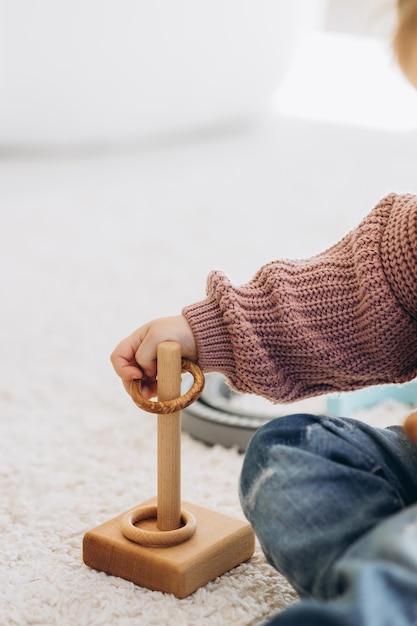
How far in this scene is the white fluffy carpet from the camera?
2.31 ft

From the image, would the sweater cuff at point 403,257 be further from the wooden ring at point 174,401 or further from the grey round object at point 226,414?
the grey round object at point 226,414

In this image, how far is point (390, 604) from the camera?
461 millimetres

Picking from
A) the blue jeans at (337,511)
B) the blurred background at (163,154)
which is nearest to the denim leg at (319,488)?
the blue jeans at (337,511)

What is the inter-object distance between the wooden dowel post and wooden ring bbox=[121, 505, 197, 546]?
0.01m

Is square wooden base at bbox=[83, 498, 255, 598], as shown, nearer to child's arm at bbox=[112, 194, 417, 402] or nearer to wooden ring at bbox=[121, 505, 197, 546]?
wooden ring at bbox=[121, 505, 197, 546]

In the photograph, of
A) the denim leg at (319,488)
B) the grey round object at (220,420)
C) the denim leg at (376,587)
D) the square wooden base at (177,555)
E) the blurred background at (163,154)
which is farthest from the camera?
the blurred background at (163,154)

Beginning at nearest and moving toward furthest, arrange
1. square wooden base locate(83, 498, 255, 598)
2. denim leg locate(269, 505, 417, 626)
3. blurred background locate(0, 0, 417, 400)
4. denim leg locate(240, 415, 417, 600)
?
denim leg locate(269, 505, 417, 626) → denim leg locate(240, 415, 417, 600) → square wooden base locate(83, 498, 255, 598) → blurred background locate(0, 0, 417, 400)

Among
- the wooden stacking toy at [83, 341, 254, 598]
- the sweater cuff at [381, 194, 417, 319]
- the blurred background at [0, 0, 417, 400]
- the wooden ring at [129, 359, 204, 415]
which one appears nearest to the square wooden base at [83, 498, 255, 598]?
the wooden stacking toy at [83, 341, 254, 598]

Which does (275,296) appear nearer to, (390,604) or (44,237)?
(390,604)

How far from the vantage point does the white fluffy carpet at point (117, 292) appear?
703 millimetres

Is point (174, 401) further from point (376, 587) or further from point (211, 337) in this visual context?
point (376, 587)

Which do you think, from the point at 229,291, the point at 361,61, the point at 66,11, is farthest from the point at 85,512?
the point at 361,61

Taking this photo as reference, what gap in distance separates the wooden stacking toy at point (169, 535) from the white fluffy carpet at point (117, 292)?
1 centimetres

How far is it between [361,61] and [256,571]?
238 centimetres
